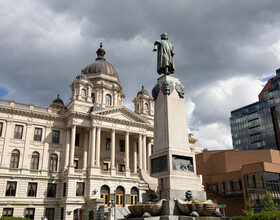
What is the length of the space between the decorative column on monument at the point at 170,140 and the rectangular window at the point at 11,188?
33798 millimetres

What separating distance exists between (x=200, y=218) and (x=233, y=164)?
1929 inches

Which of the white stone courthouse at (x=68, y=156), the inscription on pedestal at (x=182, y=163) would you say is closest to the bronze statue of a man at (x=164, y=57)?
the inscription on pedestal at (x=182, y=163)

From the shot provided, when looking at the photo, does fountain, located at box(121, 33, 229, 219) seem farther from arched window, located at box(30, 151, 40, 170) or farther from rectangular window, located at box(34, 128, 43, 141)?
rectangular window, located at box(34, 128, 43, 141)

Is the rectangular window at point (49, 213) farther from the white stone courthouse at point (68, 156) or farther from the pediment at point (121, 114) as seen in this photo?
the pediment at point (121, 114)

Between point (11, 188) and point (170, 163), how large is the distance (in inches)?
1401

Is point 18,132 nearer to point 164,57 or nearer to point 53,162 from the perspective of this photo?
point 53,162

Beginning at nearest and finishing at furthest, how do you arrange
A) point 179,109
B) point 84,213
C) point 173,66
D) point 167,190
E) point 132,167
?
point 167,190 → point 179,109 → point 173,66 → point 84,213 → point 132,167

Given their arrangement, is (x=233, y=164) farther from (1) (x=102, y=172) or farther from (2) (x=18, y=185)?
(2) (x=18, y=185)

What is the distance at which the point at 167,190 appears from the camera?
12852mm

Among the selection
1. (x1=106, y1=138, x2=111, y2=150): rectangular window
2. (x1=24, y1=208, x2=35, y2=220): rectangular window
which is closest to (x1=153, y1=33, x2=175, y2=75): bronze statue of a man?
(x1=24, y1=208, x2=35, y2=220): rectangular window

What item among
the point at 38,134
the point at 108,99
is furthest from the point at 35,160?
the point at 108,99

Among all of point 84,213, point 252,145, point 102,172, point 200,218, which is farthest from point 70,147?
point 252,145

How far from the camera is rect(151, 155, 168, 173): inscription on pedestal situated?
1388 cm

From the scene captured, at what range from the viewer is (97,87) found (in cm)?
5762
